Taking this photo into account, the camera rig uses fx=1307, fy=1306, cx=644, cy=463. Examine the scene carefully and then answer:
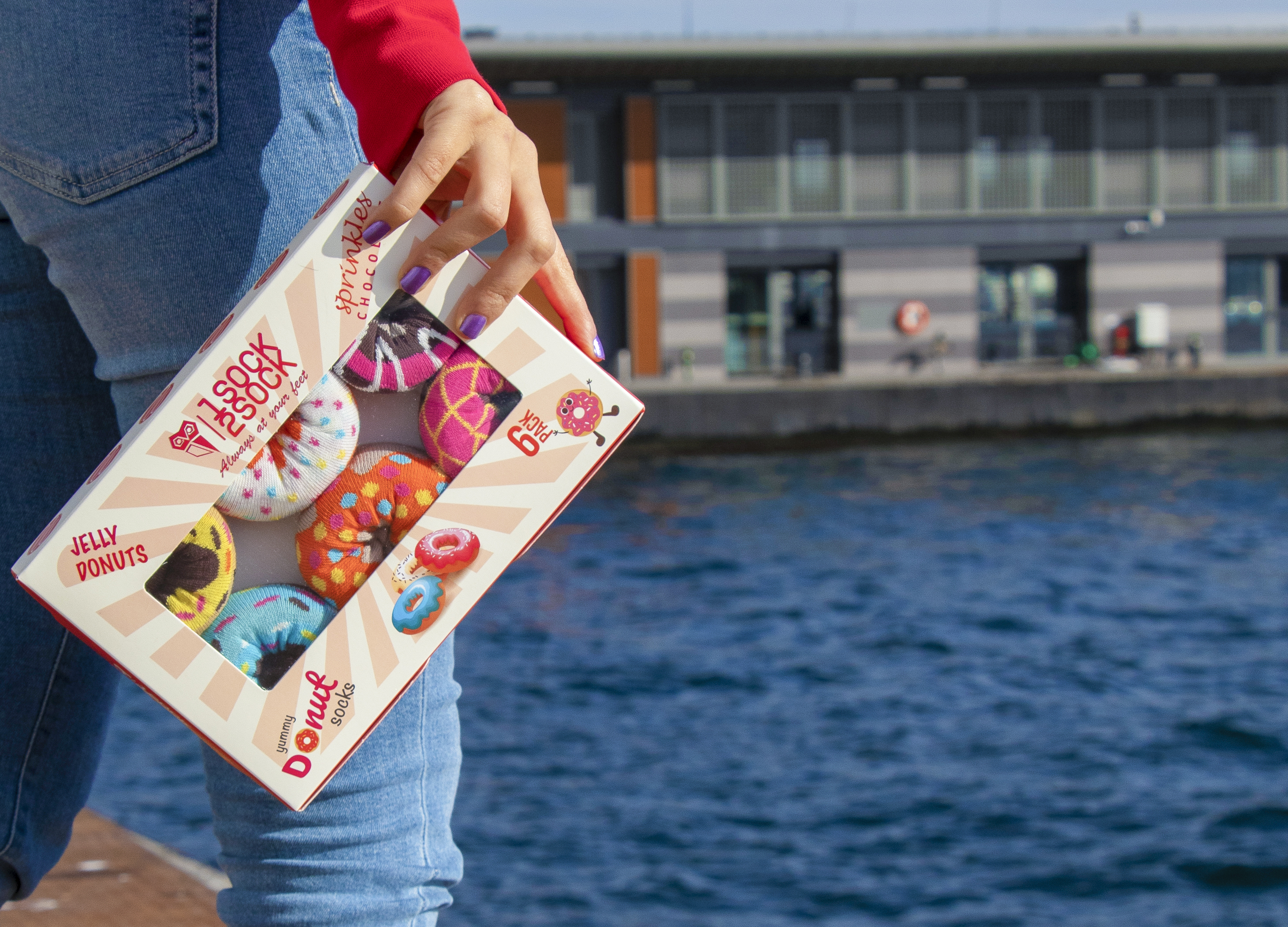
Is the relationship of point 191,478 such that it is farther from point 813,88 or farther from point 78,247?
point 813,88

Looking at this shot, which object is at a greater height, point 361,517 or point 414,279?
point 414,279

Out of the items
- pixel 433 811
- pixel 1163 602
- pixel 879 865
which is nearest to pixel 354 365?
pixel 433 811

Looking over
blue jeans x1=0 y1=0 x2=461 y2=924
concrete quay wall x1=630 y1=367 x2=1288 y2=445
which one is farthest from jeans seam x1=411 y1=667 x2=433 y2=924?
concrete quay wall x1=630 y1=367 x2=1288 y2=445

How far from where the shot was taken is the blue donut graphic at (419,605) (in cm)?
82

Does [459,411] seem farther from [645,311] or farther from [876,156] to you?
[876,156]

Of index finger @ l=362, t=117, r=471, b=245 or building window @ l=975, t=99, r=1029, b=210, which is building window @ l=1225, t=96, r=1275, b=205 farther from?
index finger @ l=362, t=117, r=471, b=245

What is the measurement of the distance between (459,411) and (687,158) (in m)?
21.2

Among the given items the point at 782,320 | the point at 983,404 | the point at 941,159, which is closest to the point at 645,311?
the point at 782,320

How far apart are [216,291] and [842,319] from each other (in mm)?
21157

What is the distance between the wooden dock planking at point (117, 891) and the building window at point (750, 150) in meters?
20.2

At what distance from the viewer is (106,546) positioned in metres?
0.77

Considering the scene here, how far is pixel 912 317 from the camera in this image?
21516mm

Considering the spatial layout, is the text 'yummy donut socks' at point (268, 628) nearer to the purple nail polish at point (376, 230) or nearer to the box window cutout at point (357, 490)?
the box window cutout at point (357, 490)

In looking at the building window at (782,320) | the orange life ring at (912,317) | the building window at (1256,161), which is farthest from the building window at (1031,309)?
the building window at (1256,161)
